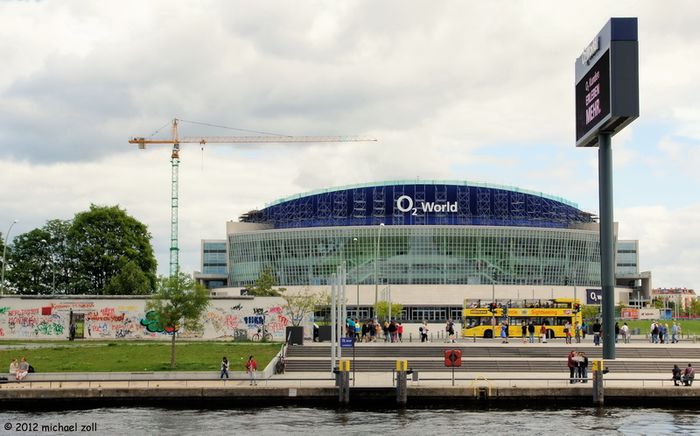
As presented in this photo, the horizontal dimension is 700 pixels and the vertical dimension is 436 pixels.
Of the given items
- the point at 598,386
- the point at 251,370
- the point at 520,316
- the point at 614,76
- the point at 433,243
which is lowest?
the point at 598,386

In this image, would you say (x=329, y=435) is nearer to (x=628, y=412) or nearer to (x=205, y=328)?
(x=628, y=412)

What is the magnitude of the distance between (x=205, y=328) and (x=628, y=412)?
44273 millimetres

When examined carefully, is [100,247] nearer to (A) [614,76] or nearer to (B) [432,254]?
(B) [432,254]

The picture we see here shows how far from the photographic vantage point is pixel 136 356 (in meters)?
64.9

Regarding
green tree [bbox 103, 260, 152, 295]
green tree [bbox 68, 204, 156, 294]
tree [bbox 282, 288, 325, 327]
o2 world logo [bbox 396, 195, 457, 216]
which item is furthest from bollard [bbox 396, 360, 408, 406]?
o2 world logo [bbox 396, 195, 457, 216]

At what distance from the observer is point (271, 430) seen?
42.0 m

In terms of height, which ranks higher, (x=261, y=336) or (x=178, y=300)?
(x=178, y=300)

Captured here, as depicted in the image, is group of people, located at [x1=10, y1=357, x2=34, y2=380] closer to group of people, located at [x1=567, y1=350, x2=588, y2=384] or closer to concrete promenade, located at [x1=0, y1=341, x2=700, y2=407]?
concrete promenade, located at [x1=0, y1=341, x2=700, y2=407]

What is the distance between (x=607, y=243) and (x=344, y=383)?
71.9 ft

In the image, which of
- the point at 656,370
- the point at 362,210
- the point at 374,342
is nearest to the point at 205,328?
the point at 374,342

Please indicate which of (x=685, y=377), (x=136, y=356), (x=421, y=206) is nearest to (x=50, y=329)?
(x=136, y=356)

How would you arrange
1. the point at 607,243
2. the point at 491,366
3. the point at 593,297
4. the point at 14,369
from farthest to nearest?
1. the point at 593,297
2. the point at 607,243
3. the point at 491,366
4. the point at 14,369

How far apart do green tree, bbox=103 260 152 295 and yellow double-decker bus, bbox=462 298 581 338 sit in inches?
1684

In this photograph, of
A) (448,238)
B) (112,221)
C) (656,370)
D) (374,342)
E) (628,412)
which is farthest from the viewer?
(448,238)
